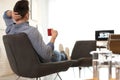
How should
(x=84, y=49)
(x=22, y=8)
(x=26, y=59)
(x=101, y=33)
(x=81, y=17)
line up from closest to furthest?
(x=26, y=59) < (x=22, y=8) < (x=84, y=49) < (x=101, y=33) < (x=81, y=17)

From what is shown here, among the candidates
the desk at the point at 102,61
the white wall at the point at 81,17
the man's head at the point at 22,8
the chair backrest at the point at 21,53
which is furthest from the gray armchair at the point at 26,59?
the white wall at the point at 81,17

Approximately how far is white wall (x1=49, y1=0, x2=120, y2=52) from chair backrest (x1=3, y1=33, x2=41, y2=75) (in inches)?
273

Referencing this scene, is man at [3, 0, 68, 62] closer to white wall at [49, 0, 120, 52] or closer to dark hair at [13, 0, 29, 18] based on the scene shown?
dark hair at [13, 0, 29, 18]

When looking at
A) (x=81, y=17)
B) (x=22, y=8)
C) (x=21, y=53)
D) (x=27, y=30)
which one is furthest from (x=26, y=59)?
(x=81, y=17)

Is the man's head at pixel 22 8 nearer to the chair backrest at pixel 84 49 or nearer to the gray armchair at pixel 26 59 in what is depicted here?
the gray armchair at pixel 26 59

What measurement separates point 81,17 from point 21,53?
727 cm

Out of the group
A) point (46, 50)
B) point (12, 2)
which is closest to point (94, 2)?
point (12, 2)

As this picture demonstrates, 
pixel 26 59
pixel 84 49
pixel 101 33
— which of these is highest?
pixel 26 59

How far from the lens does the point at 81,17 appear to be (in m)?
9.39

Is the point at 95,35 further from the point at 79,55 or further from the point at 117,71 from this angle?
the point at 117,71

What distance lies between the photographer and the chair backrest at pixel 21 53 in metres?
2.27

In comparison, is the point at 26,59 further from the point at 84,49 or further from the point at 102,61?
the point at 84,49

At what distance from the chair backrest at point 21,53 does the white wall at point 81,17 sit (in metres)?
6.92

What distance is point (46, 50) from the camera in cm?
237
